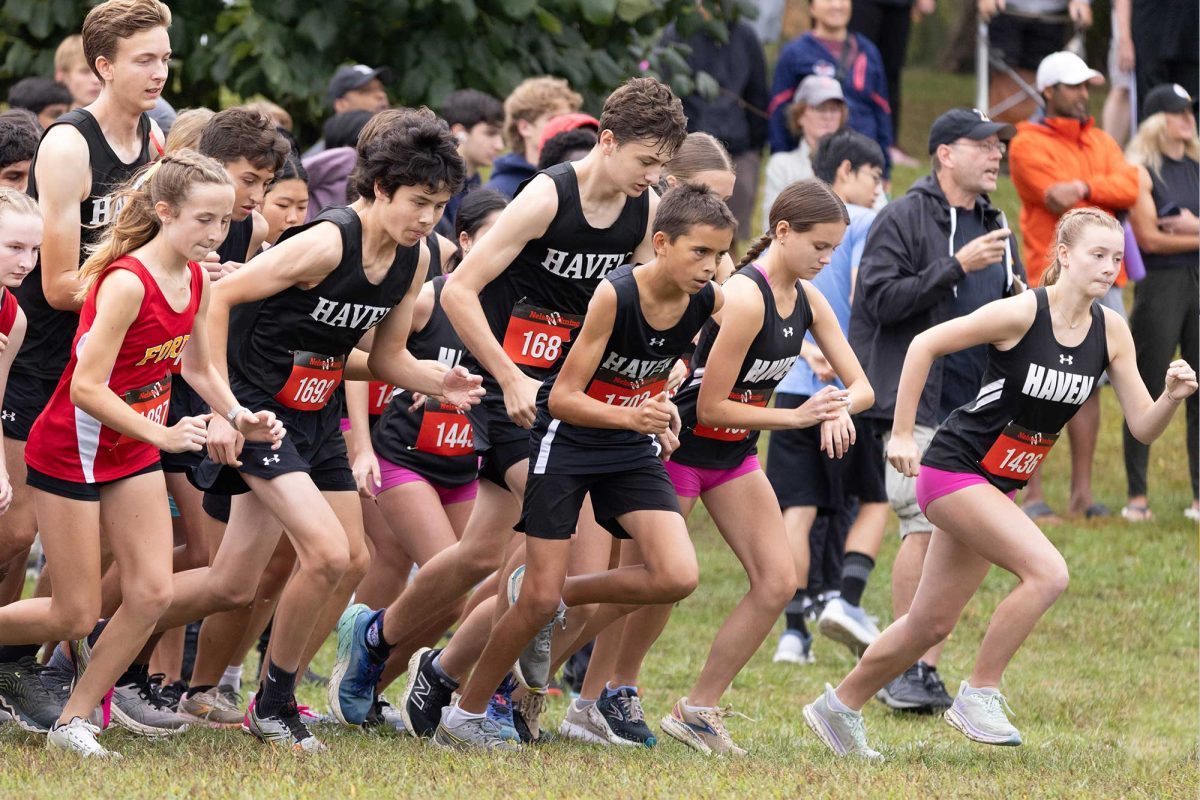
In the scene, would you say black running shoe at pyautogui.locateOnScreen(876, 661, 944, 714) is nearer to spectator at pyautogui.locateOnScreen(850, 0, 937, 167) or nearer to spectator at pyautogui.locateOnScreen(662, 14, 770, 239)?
spectator at pyautogui.locateOnScreen(662, 14, 770, 239)

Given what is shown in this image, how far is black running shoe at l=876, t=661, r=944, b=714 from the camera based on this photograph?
7.81 metres

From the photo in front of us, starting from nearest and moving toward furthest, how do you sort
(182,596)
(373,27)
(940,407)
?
(182,596)
(940,407)
(373,27)

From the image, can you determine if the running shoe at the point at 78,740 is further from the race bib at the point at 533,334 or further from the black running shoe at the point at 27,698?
the race bib at the point at 533,334

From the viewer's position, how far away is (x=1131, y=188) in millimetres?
10227

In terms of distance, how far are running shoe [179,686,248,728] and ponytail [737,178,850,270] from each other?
270 centimetres


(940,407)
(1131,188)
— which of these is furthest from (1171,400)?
(1131,188)

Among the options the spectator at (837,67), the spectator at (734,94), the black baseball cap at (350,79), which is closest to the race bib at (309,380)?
the black baseball cap at (350,79)

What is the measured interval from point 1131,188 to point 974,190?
238 cm

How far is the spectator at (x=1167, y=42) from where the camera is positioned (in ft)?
40.9

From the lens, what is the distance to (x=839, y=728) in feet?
21.3

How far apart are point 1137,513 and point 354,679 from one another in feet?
21.6

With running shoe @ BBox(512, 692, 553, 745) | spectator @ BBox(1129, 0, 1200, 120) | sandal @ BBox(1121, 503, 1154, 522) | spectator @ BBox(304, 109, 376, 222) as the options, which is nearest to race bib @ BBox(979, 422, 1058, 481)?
running shoe @ BBox(512, 692, 553, 745)

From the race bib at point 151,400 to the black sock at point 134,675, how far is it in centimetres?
119

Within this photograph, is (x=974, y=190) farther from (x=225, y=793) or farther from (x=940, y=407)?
(x=225, y=793)
